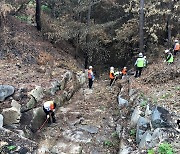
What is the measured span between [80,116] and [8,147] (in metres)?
5.07

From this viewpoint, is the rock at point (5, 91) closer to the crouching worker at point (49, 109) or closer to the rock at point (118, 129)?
the crouching worker at point (49, 109)

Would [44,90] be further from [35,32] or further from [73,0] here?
[73,0]

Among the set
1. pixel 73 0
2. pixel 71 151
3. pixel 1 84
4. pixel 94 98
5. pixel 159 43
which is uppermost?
pixel 73 0

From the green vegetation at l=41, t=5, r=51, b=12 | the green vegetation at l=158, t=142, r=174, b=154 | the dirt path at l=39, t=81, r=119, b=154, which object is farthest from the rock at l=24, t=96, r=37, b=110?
the green vegetation at l=41, t=5, r=51, b=12

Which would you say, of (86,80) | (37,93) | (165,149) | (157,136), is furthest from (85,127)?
(86,80)

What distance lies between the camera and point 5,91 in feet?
50.7

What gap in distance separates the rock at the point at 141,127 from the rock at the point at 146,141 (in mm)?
377

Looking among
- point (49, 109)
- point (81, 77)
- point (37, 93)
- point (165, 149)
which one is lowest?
point (165, 149)

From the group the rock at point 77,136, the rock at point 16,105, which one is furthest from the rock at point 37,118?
the rock at point 77,136

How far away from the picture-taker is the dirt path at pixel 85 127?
13.8 meters

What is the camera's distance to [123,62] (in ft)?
92.0

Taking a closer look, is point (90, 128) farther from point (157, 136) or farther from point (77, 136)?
point (157, 136)

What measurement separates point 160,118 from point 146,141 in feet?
4.05

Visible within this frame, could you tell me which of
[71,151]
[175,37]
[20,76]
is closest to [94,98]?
[20,76]
